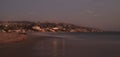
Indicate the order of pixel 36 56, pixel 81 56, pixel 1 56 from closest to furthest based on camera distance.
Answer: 1. pixel 1 56
2. pixel 36 56
3. pixel 81 56

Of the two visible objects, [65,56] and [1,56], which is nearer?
[1,56]

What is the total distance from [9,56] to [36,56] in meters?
3.90

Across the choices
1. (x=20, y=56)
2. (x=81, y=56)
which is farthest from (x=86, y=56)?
(x=20, y=56)

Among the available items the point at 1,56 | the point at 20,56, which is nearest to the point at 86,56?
the point at 20,56

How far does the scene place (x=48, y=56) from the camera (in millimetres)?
26688

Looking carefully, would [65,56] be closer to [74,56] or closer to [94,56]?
[74,56]

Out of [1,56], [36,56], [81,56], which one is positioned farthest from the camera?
[81,56]

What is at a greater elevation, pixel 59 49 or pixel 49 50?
pixel 49 50

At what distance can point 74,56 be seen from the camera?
27734mm

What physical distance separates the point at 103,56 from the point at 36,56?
429 inches

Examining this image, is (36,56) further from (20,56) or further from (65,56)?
(65,56)

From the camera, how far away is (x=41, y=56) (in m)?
26.8

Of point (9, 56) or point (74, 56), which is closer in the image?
point (9, 56)

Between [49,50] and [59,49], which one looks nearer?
[49,50]
